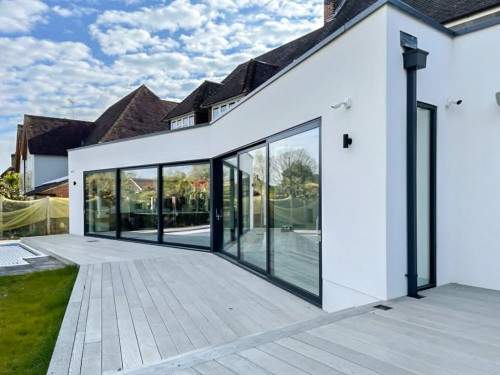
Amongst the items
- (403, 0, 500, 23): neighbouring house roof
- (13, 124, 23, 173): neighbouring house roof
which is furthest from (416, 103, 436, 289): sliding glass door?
(13, 124, 23, 173): neighbouring house roof

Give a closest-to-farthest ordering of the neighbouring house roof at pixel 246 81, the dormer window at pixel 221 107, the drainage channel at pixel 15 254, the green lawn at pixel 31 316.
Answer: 1. the green lawn at pixel 31 316
2. the drainage channel at pixel 15 254
3. the neighbouring house roof at pixel 246 81
4. the dormer window at pixel 221 107

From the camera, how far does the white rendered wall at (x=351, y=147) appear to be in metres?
3.34

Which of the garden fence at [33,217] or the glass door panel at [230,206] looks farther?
the garden fence at [33,217]

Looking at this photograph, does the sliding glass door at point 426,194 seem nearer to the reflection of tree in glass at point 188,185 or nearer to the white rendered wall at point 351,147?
the white rendered wall at point 351,147

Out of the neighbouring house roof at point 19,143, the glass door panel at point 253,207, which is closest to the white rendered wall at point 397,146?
the glass door panel at point 253,207

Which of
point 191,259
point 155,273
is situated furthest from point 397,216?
point 191,259

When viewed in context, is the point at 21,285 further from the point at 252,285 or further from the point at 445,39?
the point at 445,39

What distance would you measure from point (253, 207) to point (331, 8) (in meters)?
10.9

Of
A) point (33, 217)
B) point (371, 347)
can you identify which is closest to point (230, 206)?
point (371, 347)

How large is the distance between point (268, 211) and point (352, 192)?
2.26m

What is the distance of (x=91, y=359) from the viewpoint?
2.95m

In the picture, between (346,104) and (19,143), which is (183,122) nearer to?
(346,104)

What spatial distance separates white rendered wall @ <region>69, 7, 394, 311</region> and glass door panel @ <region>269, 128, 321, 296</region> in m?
0.26

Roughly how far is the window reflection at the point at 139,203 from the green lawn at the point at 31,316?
3181 millimetres
